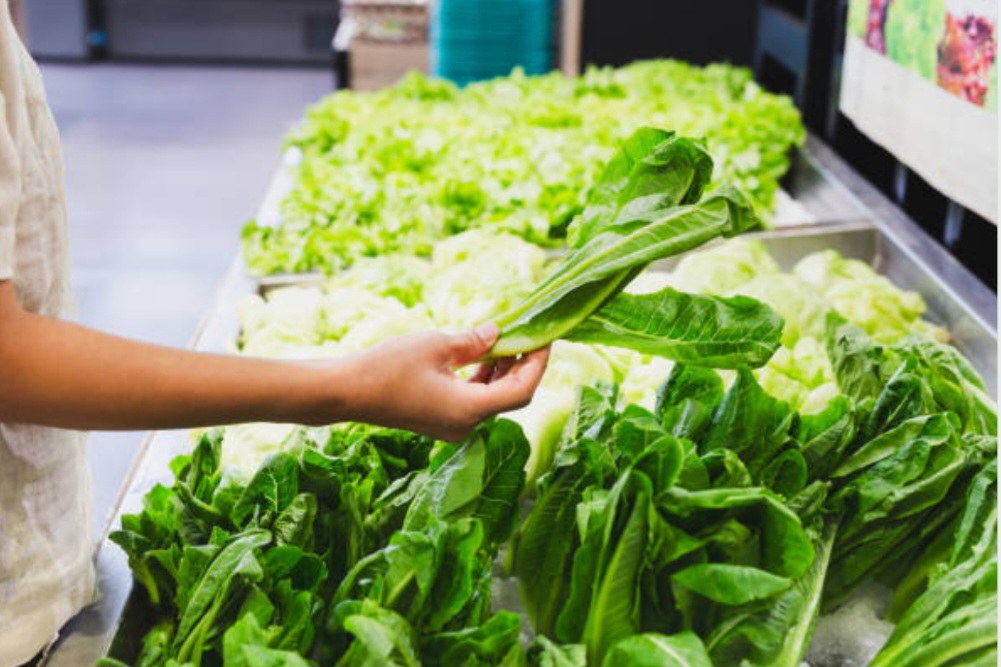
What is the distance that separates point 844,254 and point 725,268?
0.72m

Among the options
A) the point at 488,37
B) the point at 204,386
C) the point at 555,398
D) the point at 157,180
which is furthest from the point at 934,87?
the point at 157,180

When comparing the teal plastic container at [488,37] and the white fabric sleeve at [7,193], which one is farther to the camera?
the teal plastic container at [488,37]

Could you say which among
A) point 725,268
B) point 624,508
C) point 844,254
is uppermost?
point 624,508

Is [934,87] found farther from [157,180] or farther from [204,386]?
[157,180]

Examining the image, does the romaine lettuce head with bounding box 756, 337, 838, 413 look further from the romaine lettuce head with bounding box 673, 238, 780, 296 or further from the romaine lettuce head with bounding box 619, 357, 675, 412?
the romaine lettuce head with bounding box 673, 238, 780, 296

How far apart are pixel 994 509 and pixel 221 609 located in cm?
113

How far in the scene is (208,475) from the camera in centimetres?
190

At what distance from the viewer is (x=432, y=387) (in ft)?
5.16

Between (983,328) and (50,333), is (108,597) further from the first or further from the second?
(983,328)

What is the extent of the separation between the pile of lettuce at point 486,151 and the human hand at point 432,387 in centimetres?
186

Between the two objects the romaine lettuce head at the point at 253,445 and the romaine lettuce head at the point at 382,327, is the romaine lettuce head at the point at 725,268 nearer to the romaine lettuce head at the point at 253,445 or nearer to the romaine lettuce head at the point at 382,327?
the romaine lettuce head at the point at 382,327

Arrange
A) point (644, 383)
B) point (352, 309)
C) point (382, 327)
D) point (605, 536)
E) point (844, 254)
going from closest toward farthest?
point (605, 536) → point (644, 383) → point (382, 327) → point (352, 309) → point (844, 254)

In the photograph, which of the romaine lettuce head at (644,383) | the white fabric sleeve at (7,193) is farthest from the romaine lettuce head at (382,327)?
the white fabric sleeve at (7,193)

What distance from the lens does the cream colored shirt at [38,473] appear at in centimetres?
161
